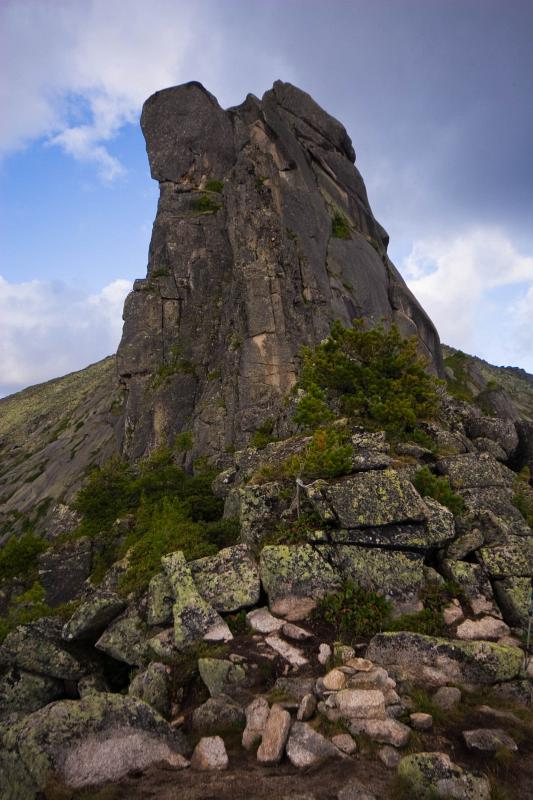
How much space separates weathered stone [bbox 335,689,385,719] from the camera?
313 inches

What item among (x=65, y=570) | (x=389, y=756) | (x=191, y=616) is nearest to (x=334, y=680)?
(x=389, y=756)

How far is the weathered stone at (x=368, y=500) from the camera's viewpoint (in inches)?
515

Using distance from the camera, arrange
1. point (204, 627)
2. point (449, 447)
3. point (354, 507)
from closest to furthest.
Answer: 1. point (204, 627)
2. point (354, 507)
3. point (449, 447)

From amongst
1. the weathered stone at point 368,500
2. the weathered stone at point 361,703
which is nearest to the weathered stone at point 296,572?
the weathered stone at point 368,500

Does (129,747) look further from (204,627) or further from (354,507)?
(354,507)

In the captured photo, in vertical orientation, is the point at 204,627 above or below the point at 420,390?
below

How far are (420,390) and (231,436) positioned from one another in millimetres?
20113

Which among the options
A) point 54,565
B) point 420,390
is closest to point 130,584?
point 54,565

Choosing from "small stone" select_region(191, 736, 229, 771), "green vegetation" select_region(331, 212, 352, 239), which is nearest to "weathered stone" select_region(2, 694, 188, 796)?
"small stone" select_region(191, 736, 229, 771)

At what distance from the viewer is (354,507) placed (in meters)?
13.4

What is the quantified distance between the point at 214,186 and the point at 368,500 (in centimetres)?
4939

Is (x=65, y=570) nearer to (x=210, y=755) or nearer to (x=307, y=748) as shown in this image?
(x=210, y=755)

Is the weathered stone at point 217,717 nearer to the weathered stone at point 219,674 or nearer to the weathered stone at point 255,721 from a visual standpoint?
the weathered stone at point 255,721

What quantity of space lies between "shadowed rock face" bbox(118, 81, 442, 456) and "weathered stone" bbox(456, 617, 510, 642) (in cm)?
2715
